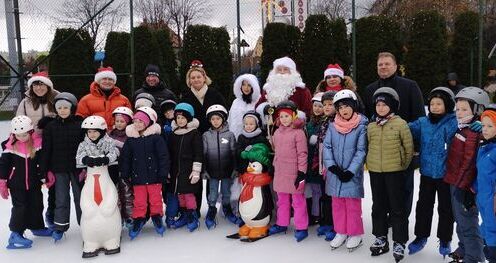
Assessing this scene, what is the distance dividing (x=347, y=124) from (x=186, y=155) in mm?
1626

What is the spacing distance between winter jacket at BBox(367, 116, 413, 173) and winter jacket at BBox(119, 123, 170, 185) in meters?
1.97

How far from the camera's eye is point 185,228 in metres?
4.95

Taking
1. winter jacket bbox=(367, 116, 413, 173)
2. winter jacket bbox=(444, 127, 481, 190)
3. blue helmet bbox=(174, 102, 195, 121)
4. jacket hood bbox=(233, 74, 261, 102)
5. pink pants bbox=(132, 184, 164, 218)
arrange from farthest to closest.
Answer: jacket hood bbox=(233, 74, 261, 102)
blue helmet bbox=(174, 102, 195, 121)
pink pants bbox=(132, 184, 164, 218)
winter jacket bbox=(367, 116, 413, 173)
winter jacket bbox=(444, 127, 481, 190)

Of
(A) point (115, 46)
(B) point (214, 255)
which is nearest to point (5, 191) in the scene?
(B) point (214, 255)

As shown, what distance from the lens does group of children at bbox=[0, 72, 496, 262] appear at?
3662 mm

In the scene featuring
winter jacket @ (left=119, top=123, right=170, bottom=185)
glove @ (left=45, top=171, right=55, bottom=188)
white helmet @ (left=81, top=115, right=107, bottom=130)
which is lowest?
glove @ (left=45, top=171, right=55, bottom=188)

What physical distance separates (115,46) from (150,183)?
8.11 metres

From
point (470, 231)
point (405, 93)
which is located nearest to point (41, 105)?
point (405, 93)

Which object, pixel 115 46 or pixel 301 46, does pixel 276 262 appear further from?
pixel 115 46

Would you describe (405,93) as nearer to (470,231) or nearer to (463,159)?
(463,159)

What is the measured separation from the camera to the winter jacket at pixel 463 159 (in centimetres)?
338

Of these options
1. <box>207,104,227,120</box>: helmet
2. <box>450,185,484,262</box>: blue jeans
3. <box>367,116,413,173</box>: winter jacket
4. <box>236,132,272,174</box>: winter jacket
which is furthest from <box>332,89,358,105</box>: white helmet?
<box>207,104,227,120</box>: helmet

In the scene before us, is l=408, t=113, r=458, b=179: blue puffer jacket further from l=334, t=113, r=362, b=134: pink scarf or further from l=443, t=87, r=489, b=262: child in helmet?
l=334, t=113, r=362, b=134: pink scarf

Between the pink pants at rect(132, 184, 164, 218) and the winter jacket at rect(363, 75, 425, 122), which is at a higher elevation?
the winter jacket at rect(363, 75, 425, 122)
